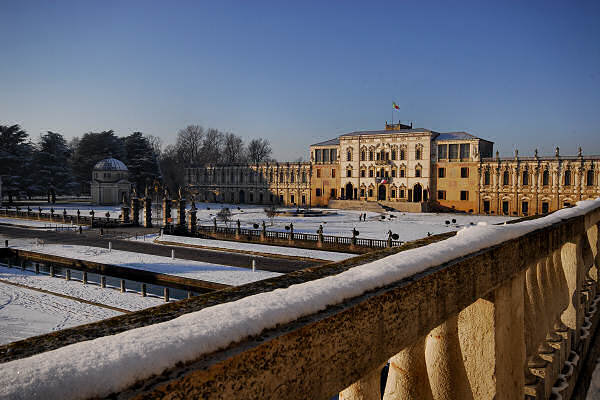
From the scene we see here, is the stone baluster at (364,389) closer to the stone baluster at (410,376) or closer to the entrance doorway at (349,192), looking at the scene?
the stone baluster at (410,376)

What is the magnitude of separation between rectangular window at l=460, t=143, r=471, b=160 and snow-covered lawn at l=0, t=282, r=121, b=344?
172 ft

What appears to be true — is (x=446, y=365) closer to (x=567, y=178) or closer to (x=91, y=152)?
(x=567, y=178)

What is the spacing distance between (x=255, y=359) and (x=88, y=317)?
15.6 m

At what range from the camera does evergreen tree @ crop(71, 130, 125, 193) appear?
76688 millimetres

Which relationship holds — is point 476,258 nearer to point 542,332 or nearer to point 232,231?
point 542,332

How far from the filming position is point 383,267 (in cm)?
238

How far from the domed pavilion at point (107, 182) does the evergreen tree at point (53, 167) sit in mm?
7599

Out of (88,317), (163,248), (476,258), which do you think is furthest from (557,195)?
(476,258)

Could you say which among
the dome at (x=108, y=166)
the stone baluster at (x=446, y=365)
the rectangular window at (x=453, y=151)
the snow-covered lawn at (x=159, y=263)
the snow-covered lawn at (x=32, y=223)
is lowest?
the snow-covered lawn at (x=159, y=263)

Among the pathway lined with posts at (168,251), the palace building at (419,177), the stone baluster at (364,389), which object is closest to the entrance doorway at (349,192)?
the palace building at (419,177)

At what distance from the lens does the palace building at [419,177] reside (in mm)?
53094

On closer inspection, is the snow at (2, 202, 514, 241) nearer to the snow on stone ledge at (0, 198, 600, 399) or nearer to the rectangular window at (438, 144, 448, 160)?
the rectangular window at (438, 144, 448, 160)

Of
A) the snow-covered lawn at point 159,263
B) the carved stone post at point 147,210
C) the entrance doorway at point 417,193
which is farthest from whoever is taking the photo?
the entrance doorway at point 417,193

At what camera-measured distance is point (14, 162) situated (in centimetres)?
6612
